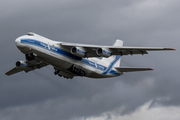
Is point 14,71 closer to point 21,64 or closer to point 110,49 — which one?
point 21,64

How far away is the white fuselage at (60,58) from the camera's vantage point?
108 feet

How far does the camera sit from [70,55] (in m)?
35.3

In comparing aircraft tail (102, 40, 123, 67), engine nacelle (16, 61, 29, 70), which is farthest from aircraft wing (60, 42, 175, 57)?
engine nacelle (16, 61, 29, 70)

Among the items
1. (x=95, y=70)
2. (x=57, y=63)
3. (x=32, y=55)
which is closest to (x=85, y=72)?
(x=95, y=70)

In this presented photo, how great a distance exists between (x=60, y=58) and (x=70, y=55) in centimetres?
126

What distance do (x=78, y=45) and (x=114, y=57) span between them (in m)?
8.71

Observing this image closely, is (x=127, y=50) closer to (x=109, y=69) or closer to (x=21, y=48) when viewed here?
Answer: (x=109, y=69)

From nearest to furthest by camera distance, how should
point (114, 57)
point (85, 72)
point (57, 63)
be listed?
point (57, 63) → point (85, 72) → point (114, 57)

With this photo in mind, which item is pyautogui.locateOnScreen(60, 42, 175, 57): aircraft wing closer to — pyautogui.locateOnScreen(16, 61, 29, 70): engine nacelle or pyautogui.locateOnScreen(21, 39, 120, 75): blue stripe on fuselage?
pyautogui.locateOnScreen(21, 39, 120, 75): blue stripe on fuselage

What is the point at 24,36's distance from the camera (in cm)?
3303

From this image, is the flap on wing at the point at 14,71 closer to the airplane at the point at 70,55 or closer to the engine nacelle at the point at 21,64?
the airplane at the point at 70,55

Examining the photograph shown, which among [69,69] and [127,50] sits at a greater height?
[127,50]

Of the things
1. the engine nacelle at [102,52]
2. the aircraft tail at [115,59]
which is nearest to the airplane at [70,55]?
the engine nacelle at [102,52]

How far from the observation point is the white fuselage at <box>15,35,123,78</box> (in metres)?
32.8
